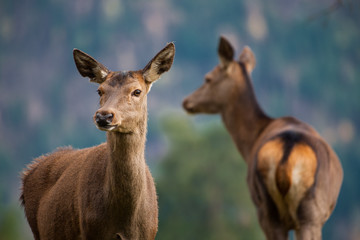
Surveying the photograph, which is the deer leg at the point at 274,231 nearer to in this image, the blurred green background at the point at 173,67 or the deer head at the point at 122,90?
the deer head at the point at 122,90

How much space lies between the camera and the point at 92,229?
14.6 feet

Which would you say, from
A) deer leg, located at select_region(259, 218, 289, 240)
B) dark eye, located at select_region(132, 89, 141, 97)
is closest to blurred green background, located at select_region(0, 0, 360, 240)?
deer leg, located at select_region(259, 218, 289, 240)

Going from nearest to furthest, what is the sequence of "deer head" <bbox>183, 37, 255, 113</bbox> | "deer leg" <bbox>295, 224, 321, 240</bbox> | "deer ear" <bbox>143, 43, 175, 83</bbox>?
"deer ear" <bbox>143, 43, 175, 83</bbox>, "deer leg" <bbox>295, 224, 321, 240</bbox>, "deer head" <bbox>183, 37, 255, 113</bbox>

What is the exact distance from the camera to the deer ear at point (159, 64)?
4941mm

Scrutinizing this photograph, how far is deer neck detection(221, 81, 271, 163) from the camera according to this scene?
865 centimetres

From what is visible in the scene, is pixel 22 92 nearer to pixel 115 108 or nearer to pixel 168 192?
pixel 168 192

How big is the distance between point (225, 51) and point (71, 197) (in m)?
4.87

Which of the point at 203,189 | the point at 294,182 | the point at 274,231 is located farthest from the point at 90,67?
the point at 203,189

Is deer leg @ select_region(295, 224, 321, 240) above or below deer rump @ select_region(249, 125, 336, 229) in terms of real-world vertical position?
below

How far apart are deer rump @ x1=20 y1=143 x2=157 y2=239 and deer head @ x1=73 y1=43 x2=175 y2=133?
1.72 ft

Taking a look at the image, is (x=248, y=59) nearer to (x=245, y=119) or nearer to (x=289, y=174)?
(x=245, y=119)

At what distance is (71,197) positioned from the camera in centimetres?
500

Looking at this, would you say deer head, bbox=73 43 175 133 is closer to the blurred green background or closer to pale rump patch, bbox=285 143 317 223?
pale rump patch, bbox=285 143 317 223

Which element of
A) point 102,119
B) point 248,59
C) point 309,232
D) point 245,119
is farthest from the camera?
point 248,59
